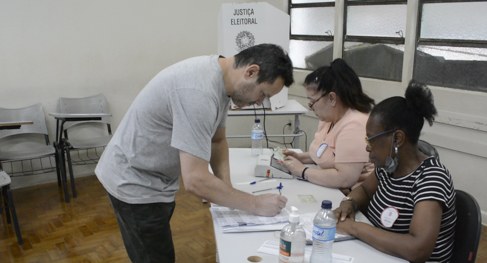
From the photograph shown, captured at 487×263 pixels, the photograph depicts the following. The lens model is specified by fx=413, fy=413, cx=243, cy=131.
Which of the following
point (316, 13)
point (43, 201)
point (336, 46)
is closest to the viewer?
point (43, 201)

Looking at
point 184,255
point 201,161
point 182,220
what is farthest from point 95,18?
point 201,161

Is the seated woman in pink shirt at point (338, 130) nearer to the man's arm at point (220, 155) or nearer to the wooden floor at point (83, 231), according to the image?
the man's arm at point (220, 155)

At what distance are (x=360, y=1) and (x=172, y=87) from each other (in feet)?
10.5

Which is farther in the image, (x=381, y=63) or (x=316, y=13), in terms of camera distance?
(x=316, y=13)

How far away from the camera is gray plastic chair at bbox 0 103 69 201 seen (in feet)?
12.0

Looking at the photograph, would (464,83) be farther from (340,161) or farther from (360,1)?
(340,161)

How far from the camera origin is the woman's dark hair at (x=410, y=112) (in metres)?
1.38

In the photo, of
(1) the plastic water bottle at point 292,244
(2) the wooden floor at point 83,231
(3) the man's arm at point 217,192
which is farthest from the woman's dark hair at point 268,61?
(2) the wooden floor at point 83,231

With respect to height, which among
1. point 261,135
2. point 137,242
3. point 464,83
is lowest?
point 137,242

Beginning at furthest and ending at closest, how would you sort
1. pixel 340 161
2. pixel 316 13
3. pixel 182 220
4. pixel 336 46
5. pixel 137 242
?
pixel 316 13
pixel 336 46
pixel 182 220
pixel 340 161
pixel 137 242

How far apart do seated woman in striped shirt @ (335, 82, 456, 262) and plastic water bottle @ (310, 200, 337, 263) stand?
0.20 m

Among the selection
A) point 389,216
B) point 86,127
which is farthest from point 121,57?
point 389,216

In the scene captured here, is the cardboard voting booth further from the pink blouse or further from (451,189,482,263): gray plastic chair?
(451,189,482,263): gray plastic chair

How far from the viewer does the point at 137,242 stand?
1.61 m
